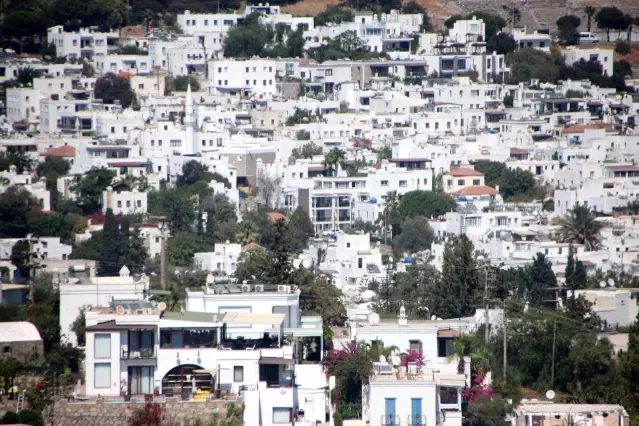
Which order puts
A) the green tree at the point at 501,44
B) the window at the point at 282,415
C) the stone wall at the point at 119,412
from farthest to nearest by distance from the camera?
the green tree at the point at 501,44 → the window at the point at 282,415 → the stone wall at the point at 119,412

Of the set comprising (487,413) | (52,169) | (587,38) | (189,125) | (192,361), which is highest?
(192,361)

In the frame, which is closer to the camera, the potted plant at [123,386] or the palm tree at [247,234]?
the potted plant at [123,386]

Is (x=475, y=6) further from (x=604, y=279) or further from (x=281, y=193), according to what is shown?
(x=604, y=279)

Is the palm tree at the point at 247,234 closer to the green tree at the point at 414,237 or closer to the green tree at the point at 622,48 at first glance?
the green tree at the point at 414,237

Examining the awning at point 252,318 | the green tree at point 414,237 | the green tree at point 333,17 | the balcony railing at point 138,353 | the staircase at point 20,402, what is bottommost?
the green tree at point 414,237

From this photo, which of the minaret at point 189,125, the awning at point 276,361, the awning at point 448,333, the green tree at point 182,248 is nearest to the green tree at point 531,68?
the minaret at point 189,125

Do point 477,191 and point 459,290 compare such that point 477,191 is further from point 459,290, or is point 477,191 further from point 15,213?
point 459,290

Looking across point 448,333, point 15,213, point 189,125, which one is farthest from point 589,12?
point 448,333
